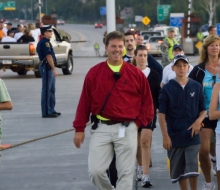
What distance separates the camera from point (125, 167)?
6680 mm

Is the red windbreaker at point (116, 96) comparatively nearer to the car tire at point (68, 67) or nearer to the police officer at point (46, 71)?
the police officer at point (46, 71)

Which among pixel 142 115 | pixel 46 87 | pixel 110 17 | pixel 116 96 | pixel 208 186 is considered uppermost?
pixel 116 96

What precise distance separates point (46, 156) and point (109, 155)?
13.0ft

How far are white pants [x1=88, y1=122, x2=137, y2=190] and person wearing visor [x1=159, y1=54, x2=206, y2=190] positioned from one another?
2.33ft

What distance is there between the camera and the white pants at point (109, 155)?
6637 mm

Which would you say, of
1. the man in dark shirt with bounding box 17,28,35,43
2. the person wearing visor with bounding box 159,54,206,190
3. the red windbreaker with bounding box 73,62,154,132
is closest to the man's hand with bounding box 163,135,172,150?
the person wearing visor with bounding box 159,54,206,190

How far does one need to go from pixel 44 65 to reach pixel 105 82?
7.96 meters

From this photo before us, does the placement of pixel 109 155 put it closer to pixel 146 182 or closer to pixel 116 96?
pixel 116 96

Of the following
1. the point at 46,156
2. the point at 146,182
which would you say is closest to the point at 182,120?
the point at 146,182

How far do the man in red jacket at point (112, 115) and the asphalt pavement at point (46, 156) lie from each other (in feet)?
5.94

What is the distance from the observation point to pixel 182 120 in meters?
7.36

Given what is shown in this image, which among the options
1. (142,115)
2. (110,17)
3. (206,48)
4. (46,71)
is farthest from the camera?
(110,17)

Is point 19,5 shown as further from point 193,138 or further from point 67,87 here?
point 193,138

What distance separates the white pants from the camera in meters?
6.64
